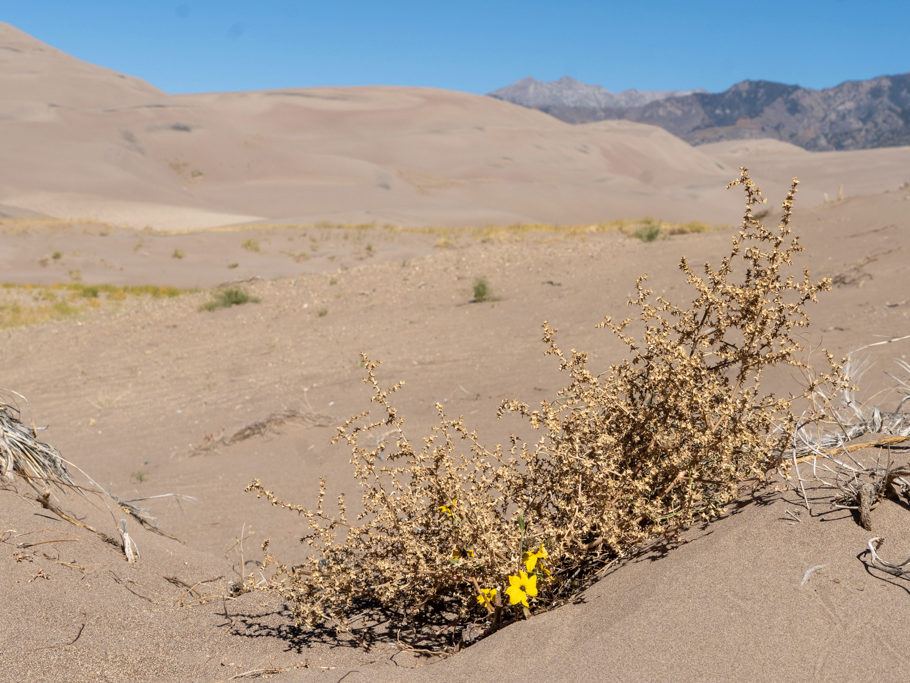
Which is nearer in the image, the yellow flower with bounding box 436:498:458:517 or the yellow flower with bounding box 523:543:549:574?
the yellow flower with bounding box 523:543:549:574

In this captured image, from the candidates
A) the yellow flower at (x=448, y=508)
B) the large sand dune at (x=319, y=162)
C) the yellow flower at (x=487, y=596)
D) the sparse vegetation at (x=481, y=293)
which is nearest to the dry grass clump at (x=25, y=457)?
the yellow flower at (x=448, y=508)

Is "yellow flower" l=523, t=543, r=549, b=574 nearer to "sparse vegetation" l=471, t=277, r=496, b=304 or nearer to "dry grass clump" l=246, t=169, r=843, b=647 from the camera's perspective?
"dry grass clump" l=246, t=169, r=843, b=647

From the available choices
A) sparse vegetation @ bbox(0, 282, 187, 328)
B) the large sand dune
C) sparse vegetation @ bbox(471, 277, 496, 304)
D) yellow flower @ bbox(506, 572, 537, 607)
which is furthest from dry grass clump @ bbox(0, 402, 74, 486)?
the large sand dune

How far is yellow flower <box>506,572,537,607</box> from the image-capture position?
225 centimetres

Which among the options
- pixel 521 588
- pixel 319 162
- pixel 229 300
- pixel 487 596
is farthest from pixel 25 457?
pixel 319 162

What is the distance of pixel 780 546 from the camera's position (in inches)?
88.0

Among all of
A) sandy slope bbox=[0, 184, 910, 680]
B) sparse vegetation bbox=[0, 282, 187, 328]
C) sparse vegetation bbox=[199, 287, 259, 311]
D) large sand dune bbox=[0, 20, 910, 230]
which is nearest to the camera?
sandy slope bbox=[0, 184, 910, 680]

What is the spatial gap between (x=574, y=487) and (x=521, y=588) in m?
0.36

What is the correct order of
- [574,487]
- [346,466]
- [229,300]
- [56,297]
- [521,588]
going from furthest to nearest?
[56,297] < [229,300] < [346,466] < [574,487] < [521,588]

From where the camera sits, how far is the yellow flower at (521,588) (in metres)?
2.25

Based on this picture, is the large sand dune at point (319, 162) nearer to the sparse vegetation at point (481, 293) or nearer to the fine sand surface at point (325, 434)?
the fine sand surface at point (325, 434)

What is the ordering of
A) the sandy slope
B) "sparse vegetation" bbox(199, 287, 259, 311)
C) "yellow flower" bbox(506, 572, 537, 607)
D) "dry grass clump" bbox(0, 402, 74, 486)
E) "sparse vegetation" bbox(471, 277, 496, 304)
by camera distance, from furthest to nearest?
1. "sparse vegetation" bbox(199, 287, 259, 311)
2. "sparse vegetation" bbox(471, 277, 496, 304)
3. "dry grass clump" bbox(0, 402, 74, 486)
4. "yellow flower" bbox(506, 572, 537, 607)
5. the sandy slope

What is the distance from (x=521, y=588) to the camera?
7.53 feet

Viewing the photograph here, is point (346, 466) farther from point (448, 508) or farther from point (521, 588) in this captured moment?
point (521, 588)
